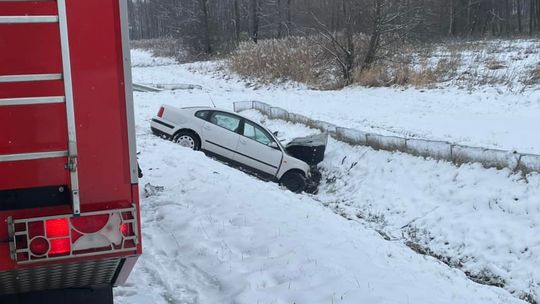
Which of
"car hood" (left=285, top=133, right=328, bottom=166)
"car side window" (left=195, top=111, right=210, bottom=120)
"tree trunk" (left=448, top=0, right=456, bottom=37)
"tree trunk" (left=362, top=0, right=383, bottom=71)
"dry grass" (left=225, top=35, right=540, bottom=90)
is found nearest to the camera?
"car side window" (left=195, top=111, right=210, bottom=120)

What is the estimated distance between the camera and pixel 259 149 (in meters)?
13.9

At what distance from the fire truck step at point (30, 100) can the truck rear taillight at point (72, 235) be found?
0.55m

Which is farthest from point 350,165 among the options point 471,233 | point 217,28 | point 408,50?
point 217,28

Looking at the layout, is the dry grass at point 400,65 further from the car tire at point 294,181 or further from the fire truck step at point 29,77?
the fire truck step at point 29,77

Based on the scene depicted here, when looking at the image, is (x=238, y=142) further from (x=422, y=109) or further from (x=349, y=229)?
(x=422, y=109)

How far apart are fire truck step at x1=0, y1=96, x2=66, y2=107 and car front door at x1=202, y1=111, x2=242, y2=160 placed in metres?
11.2

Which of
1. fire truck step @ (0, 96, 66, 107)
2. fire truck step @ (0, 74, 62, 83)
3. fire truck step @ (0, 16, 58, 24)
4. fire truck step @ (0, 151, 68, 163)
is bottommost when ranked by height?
fire truck step @ (0, 151, 68, 163)

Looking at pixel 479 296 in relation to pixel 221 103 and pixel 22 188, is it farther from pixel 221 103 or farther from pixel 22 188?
pixel 221 103

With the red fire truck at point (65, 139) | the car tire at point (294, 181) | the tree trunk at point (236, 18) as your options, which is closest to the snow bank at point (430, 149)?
the car tire at point (294, 181)

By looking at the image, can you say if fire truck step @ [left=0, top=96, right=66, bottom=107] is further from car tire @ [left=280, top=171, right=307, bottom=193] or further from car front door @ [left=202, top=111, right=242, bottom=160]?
car tire @ [left=280, top=171, right=307, bottom=193]

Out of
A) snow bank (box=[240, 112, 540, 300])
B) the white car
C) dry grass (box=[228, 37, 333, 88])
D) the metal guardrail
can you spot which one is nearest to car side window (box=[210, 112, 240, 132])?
the white car

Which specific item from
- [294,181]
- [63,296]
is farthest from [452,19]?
[63,296]

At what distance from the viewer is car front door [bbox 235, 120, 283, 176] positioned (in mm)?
13922

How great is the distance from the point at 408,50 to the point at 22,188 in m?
27.2
